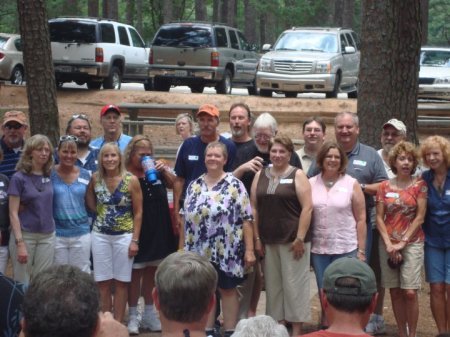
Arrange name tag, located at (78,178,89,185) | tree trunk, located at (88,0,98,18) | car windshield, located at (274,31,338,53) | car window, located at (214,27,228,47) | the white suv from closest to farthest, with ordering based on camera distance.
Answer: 1. name tag, located at (78,178,89,185)
2. the white suv
3. car windshield, located at (274,31,338,53)
4. car window, located at (214,27,228,47)
5. tree trunk, located at (88,0,98,18)

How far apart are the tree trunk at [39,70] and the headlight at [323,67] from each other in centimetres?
1111

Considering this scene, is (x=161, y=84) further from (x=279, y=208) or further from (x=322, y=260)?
(x=322, y=260)

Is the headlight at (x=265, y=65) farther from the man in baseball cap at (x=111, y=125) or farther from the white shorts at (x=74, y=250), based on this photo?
the white shorts at (x=74, y=250)

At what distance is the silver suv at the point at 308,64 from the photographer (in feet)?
71.8

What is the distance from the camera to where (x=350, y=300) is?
400 cm

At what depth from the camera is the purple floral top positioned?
7.30m

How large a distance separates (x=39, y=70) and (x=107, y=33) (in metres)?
12.7

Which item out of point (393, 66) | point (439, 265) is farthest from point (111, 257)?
point (393, 66)

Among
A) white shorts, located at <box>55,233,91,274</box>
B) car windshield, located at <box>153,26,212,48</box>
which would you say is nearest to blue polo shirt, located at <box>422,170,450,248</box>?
white shorts, located at <box>55,233,91,274</box>

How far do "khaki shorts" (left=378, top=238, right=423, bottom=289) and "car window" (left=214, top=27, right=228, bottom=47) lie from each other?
56.7 ft

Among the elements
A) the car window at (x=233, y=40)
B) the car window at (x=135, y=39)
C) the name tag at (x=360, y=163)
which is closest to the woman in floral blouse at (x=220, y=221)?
the name tag at (x=360, y=163)

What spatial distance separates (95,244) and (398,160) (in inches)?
105

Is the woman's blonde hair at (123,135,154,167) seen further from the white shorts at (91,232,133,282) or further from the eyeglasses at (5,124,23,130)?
the eyeglasses at (5,124,23,130)

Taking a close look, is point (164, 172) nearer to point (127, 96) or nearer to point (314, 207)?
point (314, 207)
